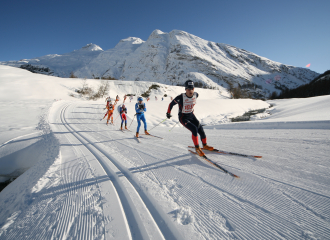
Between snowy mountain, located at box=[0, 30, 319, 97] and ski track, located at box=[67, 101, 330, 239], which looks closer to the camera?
ski track, located at box=[67, 101, 330, 239]

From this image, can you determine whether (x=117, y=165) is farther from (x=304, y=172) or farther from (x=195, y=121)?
(x=304, y=172)

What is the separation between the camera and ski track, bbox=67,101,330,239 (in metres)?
1.46

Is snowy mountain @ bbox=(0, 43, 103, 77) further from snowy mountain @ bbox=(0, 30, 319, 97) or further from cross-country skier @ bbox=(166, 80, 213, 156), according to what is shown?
cross-country skier @ bbox=(166, 80, 213, 156)

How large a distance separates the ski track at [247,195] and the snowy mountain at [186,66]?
374 feet

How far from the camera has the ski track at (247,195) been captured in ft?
4.80

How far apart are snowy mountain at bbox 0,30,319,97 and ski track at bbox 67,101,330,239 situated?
114 meters

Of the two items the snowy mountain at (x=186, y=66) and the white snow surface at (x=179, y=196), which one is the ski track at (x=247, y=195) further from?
the snowy mountain at (x=186, y=66)

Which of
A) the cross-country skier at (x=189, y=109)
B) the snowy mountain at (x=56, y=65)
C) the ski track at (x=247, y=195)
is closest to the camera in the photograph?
the ski track at (x=247, y=195)

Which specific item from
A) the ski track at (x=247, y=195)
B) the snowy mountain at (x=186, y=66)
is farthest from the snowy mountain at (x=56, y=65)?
the ski track at (x=247, y=195)

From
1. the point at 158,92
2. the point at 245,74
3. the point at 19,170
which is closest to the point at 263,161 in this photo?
the point at 19,170

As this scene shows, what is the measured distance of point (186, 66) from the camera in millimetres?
144875

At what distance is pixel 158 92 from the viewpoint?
48250mm

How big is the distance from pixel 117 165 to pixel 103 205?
1337 mm

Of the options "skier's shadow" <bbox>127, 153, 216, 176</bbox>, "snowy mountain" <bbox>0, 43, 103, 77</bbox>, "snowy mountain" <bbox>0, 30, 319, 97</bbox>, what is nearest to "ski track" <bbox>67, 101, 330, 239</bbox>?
"skier's shadow" <bbox>127, 153, 216, 176</bbox>
